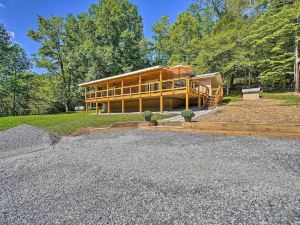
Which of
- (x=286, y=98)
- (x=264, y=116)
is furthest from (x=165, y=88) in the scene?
(x=286, y=98)

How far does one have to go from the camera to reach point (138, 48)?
26.3 m

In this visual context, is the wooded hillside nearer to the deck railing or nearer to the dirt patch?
the deck railing

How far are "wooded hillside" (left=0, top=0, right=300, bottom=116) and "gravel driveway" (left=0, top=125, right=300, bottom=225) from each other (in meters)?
19.7

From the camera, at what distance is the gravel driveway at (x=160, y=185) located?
2420 millimetres

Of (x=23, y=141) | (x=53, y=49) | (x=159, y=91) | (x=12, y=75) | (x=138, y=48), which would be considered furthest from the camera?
(x=53, y=49)

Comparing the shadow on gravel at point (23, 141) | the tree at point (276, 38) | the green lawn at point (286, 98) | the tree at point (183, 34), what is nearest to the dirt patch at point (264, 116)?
the green lawn at point (286, 98)

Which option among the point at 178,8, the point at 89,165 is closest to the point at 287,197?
the point at 89,165

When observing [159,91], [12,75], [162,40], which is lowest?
[159,91]

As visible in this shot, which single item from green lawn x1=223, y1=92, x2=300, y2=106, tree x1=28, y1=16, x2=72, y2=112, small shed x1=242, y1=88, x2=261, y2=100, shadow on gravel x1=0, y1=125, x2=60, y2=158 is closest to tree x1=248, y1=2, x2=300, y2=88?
green lawn x1=223, y1=92, x2=300, y2=106

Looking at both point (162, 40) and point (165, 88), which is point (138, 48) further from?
point (165, 88)

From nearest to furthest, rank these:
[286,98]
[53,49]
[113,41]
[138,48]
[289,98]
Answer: [289,98]
[286,98]
[138,48]
[113,41]
[53,49]

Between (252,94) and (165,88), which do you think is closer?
(165,88)

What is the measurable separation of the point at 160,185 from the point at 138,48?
25.7m

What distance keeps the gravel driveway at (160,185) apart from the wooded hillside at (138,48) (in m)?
19.7
